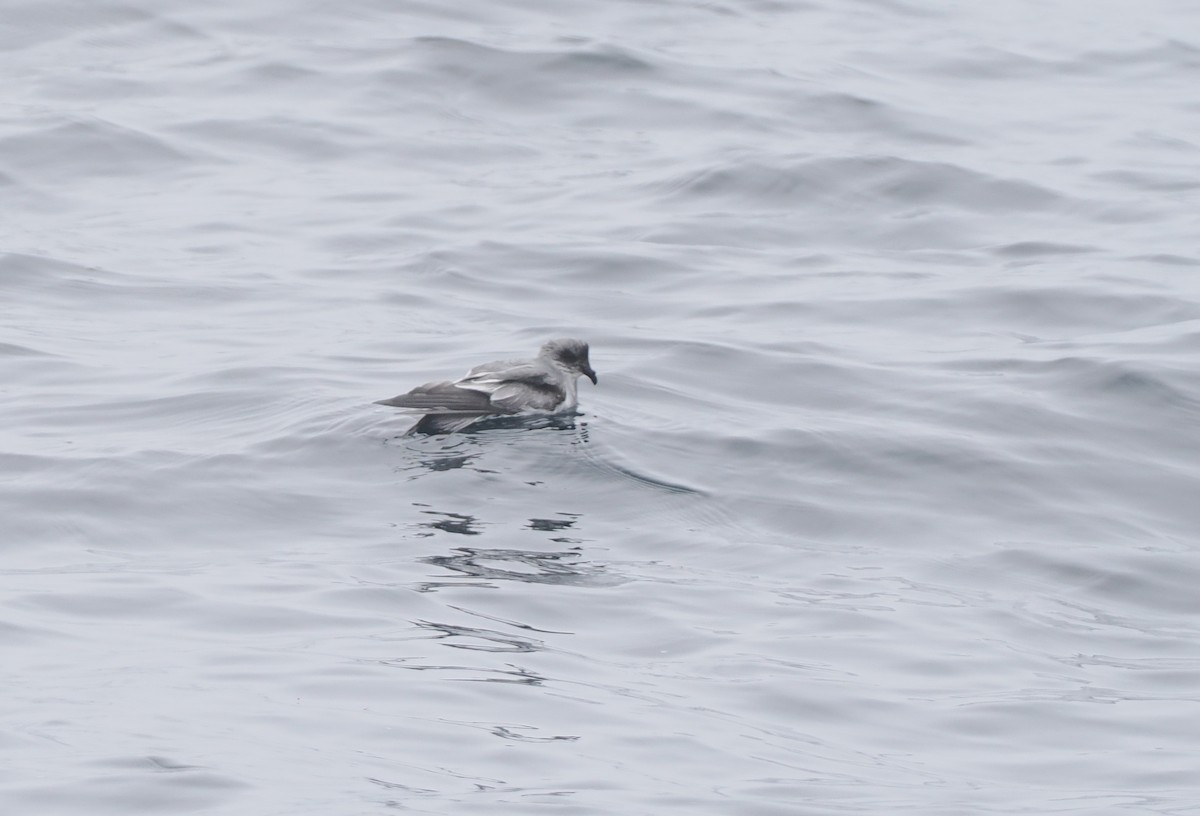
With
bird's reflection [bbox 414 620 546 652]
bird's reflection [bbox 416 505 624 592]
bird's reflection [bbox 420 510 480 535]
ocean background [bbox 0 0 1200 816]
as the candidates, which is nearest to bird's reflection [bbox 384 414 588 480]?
ocean background [bbox 0 0 1200 816]

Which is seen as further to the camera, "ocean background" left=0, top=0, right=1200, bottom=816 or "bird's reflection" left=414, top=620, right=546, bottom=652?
"bird's reflection" left=414, top=620, right=546, bottom=652

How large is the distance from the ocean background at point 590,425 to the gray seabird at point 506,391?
14 centimetres

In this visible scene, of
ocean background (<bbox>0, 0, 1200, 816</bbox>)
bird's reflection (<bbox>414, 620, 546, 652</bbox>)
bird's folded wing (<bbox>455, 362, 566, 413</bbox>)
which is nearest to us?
ocean background (<bbox>0, 0, 1200, 816</bbox>)

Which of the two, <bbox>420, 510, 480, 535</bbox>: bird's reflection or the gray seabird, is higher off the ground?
the gray seabird

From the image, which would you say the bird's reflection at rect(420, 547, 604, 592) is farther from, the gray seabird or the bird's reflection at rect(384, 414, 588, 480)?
the gray seabird

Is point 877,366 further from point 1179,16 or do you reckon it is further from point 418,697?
point 1179,16

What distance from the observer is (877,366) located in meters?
10.8

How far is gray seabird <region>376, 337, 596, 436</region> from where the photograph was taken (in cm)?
898

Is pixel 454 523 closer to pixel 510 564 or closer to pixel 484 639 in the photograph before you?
pixel 510 564

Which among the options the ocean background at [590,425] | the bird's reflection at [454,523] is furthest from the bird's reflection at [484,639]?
the bird's reflection at [454,523]

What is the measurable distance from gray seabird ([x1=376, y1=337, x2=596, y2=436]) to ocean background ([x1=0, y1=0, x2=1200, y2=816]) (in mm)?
136

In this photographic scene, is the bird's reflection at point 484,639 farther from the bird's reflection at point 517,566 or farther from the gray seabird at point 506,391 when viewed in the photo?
the gray seabird at point 506,391

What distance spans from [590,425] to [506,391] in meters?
0.47

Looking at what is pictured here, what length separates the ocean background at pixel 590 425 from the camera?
5645mm
